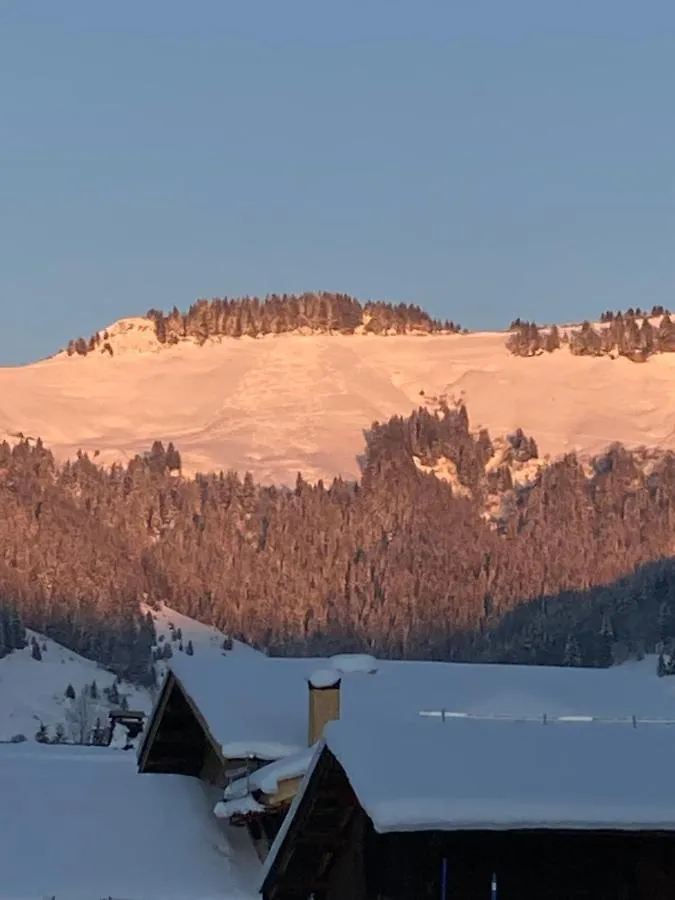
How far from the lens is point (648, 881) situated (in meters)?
9.74

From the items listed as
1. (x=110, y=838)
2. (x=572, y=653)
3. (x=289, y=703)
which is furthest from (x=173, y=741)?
(x=572, y=653)

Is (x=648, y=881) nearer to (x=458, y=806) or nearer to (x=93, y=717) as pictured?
(x=458, y=806)

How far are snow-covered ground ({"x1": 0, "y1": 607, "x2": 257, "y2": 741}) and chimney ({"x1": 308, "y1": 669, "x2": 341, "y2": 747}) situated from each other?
98539mm

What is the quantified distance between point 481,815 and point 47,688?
124 m

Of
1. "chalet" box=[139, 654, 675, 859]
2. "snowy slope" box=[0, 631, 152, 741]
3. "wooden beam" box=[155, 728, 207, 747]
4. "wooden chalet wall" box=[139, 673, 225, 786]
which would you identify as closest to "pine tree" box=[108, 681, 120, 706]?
"snowy slope" box=[0, 631, 152, 741]

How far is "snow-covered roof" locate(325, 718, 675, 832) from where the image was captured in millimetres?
8422

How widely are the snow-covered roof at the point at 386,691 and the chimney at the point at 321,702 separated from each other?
10 centimetres

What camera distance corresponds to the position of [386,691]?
595 inches

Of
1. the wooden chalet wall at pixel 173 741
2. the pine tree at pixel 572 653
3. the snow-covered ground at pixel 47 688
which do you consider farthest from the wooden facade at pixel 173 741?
the pine tree at pixel 572 653

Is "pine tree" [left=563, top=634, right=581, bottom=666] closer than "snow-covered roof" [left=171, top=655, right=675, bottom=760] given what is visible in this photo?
No

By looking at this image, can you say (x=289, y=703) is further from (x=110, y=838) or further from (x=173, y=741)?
(x=173, y=741)

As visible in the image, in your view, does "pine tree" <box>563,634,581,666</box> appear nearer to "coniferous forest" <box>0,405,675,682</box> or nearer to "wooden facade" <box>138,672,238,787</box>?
"coniferous forest" <box>0,405,675,682</box>

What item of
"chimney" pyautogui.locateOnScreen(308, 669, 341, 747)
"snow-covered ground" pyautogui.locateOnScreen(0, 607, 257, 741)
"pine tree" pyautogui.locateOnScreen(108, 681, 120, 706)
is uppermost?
"chimney" pyautogui.locateOnScreen(308, 669, 341, 747)

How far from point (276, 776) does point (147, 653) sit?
13634 centimetres
